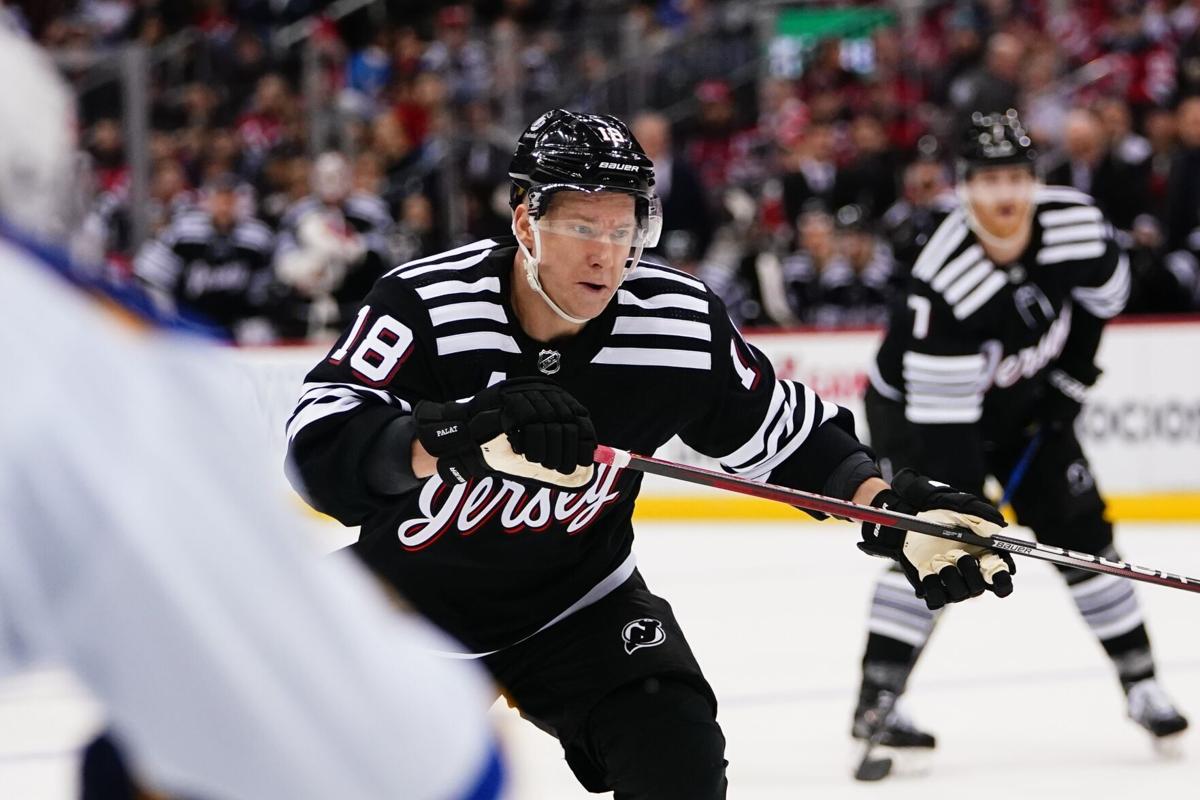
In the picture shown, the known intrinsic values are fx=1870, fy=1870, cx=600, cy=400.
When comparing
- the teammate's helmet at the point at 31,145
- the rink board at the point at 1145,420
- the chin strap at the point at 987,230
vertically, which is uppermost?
the teammate's helmet at the point at 31,145

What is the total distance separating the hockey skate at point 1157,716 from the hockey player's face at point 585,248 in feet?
6.21

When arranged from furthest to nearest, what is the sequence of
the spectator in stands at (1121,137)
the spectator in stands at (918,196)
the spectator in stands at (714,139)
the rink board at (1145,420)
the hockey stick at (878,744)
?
the spectator in stands at (714,139)
the spectator in stands at (918,196)
the spectator in stands at (1121,137)
the rink board at (1145,420)
the hockey stick at (878,744)

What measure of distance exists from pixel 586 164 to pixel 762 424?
43 centimetres

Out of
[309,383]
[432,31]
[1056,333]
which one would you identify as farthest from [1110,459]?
[432,31]

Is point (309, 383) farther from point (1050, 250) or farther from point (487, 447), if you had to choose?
point (1050, 250)

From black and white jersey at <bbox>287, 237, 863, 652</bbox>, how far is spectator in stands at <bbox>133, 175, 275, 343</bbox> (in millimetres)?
6556

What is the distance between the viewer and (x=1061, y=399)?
12.9 feet

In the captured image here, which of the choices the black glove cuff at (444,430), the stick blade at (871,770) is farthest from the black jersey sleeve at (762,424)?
the stick blade at (871,770)

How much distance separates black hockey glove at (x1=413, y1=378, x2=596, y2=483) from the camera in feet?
7.09

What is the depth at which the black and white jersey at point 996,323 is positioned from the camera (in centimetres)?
379

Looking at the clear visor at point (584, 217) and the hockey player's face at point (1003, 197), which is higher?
the clear visor at point (584, 217)

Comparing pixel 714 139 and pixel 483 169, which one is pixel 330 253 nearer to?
pixel 483 169

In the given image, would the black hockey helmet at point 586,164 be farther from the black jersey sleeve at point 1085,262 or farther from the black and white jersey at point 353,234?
the black and white jersey at point 353,234

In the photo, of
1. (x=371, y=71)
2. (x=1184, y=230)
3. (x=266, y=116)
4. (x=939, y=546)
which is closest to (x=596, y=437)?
(x=939, y=546)
